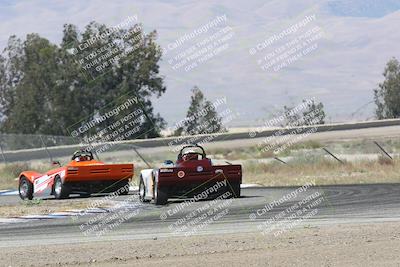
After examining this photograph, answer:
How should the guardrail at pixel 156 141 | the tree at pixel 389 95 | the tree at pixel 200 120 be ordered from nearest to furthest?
1. the guardrail at pixel 156 141
2. the tree at pixel 200 120
3. the tree at pixel 389 95

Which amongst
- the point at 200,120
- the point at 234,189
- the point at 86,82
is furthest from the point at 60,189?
the point at 200,120

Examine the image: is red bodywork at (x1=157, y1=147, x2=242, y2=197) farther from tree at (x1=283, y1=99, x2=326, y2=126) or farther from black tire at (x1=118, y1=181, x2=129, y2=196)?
tree at (x1=283, y1=99, x2=326, y2=126)

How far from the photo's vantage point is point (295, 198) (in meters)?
21.0

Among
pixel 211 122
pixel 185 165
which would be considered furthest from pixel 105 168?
pixel 211 122

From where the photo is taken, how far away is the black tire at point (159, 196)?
20.0m

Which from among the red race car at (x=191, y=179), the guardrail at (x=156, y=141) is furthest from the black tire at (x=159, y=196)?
the guardrail at (x=156, y=141)

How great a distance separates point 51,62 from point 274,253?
59.1 meters

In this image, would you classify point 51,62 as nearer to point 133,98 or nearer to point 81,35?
point 81,35

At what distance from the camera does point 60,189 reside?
23000 millimetres

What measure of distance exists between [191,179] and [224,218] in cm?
327

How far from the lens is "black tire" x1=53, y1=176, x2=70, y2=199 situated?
22.9 meters

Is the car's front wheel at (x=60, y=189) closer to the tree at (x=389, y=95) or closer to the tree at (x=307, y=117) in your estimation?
the tree at (x=307, y=117)

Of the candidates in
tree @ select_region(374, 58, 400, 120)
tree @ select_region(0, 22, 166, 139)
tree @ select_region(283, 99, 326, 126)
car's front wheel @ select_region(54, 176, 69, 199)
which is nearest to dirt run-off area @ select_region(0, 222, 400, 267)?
car's front wheel @ select_region(54, 176, 69, 199)

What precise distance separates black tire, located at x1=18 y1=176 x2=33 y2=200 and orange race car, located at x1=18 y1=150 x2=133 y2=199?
30 cm
